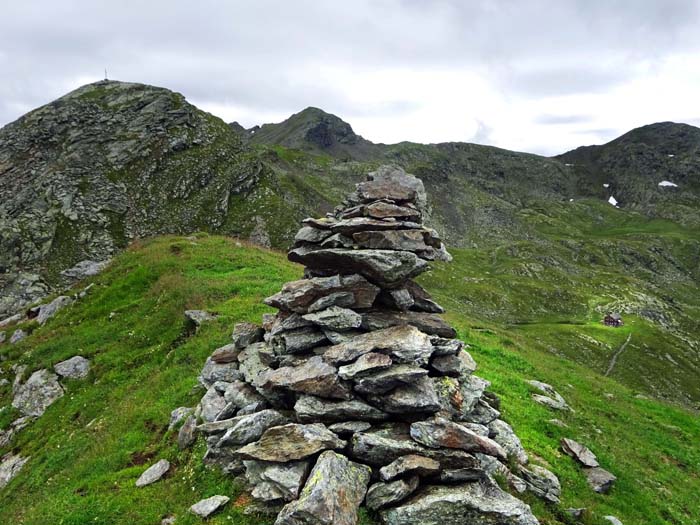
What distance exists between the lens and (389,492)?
13516mm

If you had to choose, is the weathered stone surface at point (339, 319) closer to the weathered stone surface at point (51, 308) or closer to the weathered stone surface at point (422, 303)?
the weathered stone surface at point (422, 303)

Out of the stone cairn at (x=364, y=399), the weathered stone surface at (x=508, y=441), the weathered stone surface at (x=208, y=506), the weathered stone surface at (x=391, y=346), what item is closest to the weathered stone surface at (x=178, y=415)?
the stone cairn at (x=364, y=399)

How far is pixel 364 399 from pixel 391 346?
2.22m

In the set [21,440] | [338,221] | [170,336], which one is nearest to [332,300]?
[338,221]

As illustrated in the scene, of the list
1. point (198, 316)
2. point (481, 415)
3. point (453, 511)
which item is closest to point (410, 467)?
point (453, 511)

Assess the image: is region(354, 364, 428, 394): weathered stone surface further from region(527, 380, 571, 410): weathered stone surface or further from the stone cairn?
region(527, 380, 571, 410): weathered stone surface

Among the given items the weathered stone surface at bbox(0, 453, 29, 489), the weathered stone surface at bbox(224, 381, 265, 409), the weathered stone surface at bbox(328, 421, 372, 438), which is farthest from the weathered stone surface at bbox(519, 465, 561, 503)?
the weathered stone surface at bbox(0, 453, 29, 489)

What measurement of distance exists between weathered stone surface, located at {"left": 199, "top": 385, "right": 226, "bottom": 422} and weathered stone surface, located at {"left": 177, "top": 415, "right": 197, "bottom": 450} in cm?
50

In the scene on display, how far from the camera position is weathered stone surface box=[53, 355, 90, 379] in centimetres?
2941

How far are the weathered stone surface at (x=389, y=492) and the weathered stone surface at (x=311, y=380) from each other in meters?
3.27

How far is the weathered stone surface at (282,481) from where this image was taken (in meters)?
13.8

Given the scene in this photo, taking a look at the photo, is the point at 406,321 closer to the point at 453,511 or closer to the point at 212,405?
the point at 453,511

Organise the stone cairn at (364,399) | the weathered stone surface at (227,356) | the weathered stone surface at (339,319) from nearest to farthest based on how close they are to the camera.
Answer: the stone cairn at (364,399) → the weathered stone surface at (339,319) → the weathered stone surface at (227,356)

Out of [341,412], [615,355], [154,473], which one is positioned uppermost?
[341,412]
